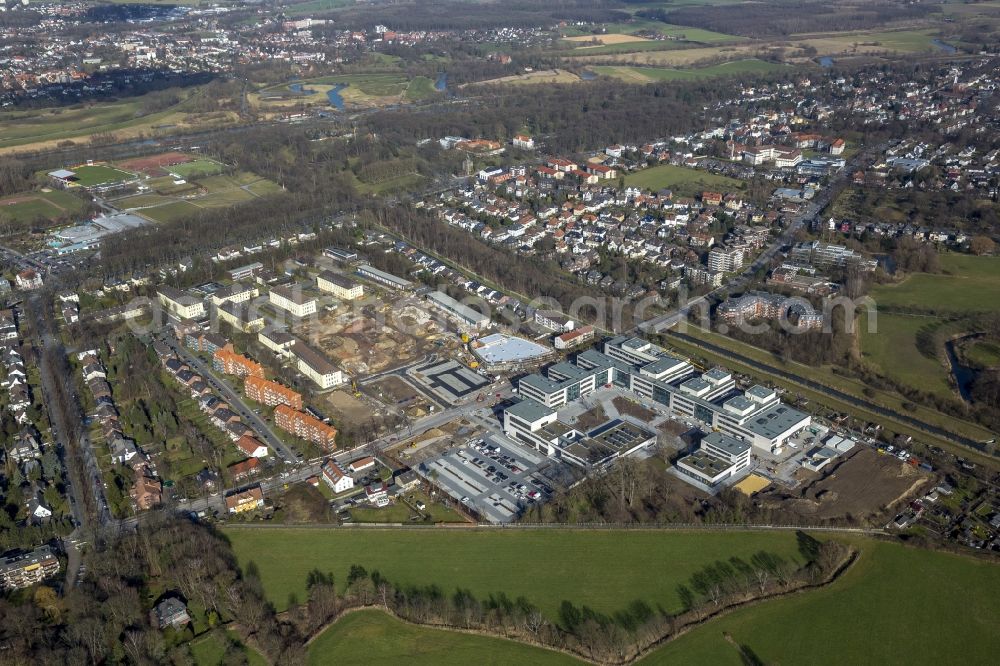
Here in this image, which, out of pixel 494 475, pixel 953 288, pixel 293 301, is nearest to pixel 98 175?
pixel 293 301

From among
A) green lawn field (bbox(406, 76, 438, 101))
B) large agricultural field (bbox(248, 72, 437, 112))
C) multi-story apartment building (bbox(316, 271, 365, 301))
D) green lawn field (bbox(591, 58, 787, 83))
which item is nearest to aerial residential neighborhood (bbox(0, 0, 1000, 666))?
multi-story apartment building (bbox(316, 271, 365, 301))

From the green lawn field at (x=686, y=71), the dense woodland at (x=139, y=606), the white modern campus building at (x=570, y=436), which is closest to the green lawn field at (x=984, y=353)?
the white modern campus building at (x=570, y=436)

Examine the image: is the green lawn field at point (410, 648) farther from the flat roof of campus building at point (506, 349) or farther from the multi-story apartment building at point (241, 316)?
the multi-story apartment building at point (241, 316)

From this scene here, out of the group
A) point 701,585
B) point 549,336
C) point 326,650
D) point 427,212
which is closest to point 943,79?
point 427,212

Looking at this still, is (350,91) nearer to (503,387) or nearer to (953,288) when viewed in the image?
(503,387)

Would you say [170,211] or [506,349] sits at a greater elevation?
[170,211]

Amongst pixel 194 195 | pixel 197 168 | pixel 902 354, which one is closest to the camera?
pixel 902 354

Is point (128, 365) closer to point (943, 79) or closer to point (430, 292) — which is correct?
point (430, 292)
